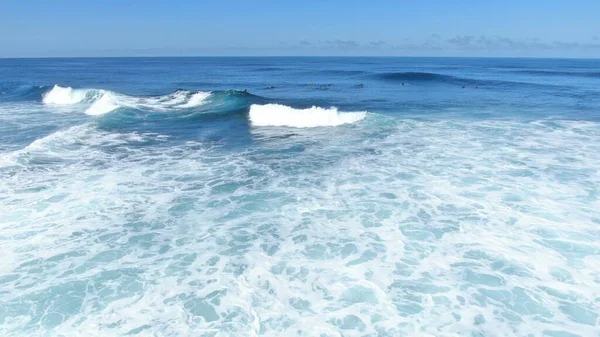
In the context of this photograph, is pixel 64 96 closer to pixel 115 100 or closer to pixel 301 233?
pixel 115 100

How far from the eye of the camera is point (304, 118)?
88.4ft

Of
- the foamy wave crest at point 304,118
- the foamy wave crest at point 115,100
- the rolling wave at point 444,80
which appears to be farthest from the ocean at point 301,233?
the rolling wave at point 444,80

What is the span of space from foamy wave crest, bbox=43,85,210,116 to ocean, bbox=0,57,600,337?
28.8 feet

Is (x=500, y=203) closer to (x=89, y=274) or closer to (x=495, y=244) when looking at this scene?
(x=495, y=244)

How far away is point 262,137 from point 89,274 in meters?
14.3

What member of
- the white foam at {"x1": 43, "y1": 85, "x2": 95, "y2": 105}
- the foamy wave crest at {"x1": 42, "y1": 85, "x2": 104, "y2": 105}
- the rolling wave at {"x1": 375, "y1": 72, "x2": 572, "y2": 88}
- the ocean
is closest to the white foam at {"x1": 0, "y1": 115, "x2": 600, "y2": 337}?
the ocean

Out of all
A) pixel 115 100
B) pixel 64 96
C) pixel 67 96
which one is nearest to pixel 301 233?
pixel 115 100

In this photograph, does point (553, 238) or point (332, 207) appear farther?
point (332, 207)

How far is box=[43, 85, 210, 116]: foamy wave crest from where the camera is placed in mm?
31141

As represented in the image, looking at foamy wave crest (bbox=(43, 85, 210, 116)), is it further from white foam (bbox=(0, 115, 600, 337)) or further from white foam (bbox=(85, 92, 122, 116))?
white foam (bbox=(0, 115, 600, 337))

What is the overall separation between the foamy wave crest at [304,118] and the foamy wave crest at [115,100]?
8015 millimetres

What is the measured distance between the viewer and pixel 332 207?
12508mm

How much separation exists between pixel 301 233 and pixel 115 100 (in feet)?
91.8

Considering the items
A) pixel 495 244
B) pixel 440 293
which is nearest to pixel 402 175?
pixel 495 244
